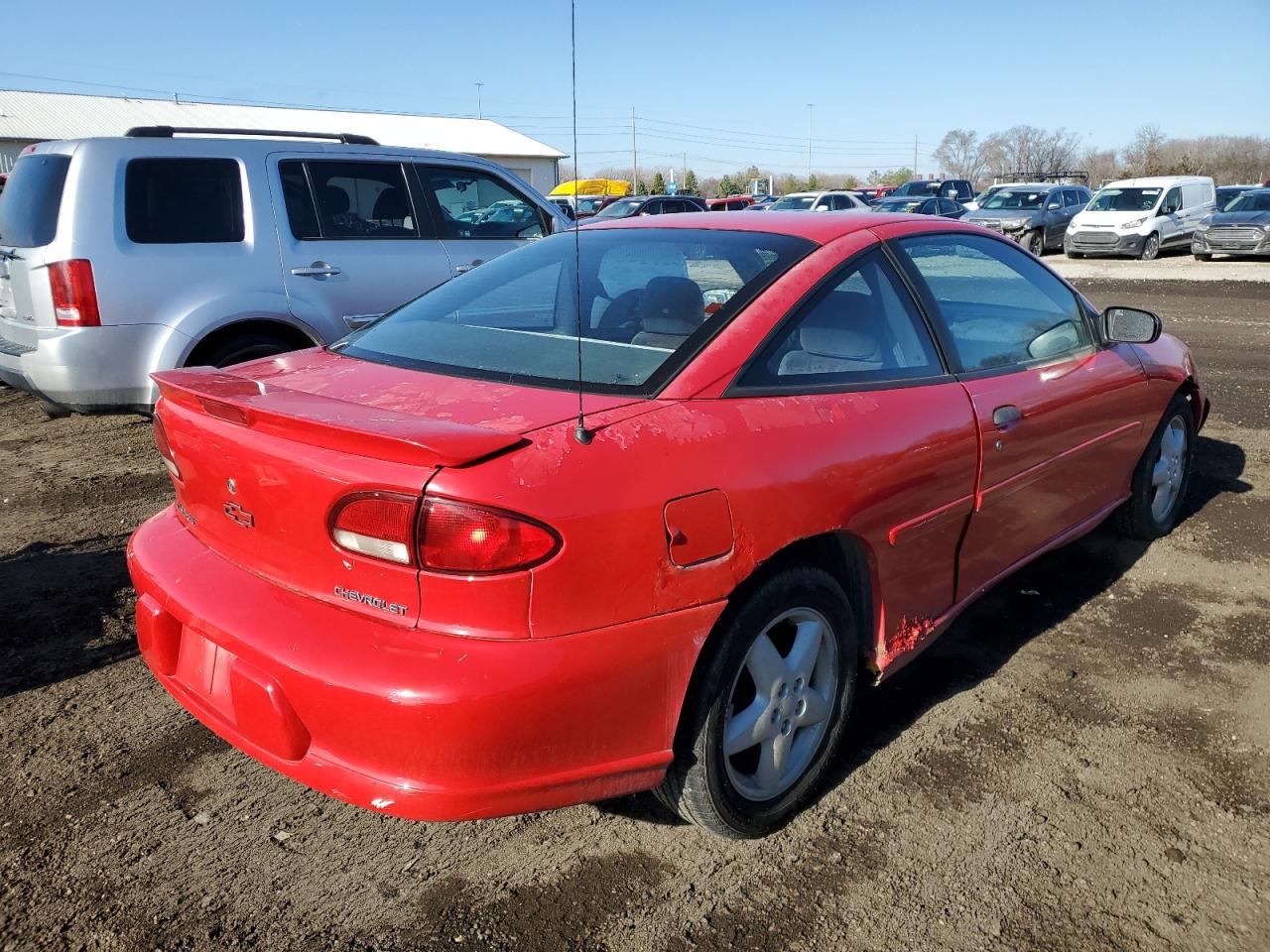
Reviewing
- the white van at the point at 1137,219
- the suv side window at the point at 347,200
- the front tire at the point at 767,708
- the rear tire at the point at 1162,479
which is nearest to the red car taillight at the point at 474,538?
the front tire at the point at 767,708

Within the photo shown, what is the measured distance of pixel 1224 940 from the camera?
2.17 m

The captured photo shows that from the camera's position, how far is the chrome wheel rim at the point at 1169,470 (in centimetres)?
451

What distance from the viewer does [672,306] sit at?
2773mm

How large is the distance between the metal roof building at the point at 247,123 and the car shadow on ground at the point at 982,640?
3762 centimetres

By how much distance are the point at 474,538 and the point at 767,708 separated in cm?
94

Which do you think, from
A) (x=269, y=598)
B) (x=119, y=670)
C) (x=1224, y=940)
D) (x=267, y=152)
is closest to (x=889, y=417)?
(x=1224, y=940)

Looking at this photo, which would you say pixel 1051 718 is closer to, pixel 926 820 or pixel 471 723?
pixel 926 820

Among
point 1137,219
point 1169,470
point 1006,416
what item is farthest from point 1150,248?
point 1006,416

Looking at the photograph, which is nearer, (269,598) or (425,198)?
(269,598)

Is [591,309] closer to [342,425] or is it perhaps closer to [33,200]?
[342,425]

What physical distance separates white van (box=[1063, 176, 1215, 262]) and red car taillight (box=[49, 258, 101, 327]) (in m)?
22.3

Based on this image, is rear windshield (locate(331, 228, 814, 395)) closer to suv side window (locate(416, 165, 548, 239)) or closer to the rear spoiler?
the rear spoiler

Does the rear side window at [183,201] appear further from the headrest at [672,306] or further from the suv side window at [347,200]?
the headrest at [672,306]

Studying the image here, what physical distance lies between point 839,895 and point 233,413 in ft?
5.92
